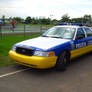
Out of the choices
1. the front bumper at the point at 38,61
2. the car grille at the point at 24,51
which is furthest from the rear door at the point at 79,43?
the car grille at the point at 24,51

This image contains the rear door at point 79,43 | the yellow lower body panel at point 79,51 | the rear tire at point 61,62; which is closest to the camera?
the rear tire at point 61,62

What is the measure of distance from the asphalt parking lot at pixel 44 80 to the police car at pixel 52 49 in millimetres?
322

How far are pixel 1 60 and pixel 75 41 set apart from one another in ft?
10.3

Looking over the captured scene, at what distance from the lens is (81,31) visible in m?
6.39

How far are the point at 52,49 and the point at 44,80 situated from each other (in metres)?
1.01

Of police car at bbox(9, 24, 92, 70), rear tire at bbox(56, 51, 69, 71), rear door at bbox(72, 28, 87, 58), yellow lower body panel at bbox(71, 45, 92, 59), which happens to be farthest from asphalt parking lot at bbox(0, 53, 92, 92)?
rear door at bbox(72, 28, 87, 58)

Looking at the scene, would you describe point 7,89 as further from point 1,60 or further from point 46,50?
A: point 1,60

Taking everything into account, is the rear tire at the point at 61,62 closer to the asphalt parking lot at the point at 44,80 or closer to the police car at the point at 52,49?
the police car at the point at 52,49

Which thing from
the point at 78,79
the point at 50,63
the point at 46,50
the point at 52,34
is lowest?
the point at 78,79

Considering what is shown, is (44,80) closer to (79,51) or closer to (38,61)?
(38,61)

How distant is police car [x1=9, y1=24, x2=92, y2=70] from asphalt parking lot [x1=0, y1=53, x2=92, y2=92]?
0.32 metres

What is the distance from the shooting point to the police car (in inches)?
177

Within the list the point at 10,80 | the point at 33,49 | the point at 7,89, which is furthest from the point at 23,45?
the point at 7,89

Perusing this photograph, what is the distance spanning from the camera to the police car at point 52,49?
14.8 feet
